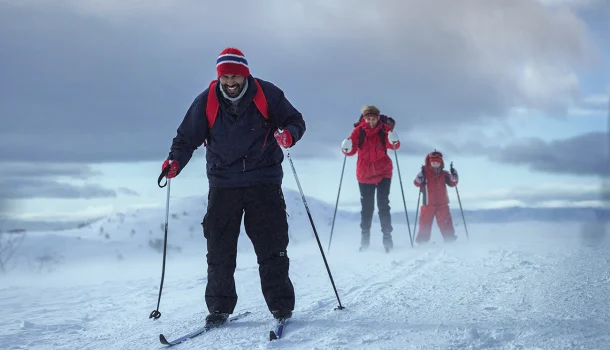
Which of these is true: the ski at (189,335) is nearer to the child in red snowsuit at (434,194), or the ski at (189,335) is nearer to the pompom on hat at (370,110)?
the pompom on hat at (370,110)

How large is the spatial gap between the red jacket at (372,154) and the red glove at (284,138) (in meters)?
5.23

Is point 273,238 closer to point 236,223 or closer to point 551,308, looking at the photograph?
point 236,223

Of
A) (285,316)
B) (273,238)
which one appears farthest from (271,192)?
(285,316)

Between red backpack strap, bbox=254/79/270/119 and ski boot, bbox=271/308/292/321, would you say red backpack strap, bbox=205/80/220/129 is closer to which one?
red backpack strap, bbox=254/79/270/119

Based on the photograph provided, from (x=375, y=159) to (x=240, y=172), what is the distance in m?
5.23

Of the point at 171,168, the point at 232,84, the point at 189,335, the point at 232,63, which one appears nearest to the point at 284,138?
the point at 232,84

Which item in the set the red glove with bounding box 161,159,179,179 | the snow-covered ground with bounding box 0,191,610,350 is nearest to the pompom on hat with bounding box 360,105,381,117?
the snow-covered ground with bounding box 0,191,610,350

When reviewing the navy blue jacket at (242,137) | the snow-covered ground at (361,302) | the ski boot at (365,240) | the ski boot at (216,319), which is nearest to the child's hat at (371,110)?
the ski boot at (365,240)

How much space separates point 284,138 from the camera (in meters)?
4.25

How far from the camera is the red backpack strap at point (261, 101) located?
439 centimetres

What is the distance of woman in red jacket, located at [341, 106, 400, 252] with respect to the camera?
9.34 meters

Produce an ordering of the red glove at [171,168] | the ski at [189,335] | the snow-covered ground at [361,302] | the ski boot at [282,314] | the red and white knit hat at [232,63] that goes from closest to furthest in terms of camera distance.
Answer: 1. the snow-covered ground at [361,302]
2. the ski at [189,335]
3. the ski boot at [282,314]
4. the red and white knit hat at [232,63]
5. the red glove at [171,168]

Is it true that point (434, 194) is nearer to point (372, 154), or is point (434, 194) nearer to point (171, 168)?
point (372, 154)

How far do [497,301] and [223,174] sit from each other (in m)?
2.54
